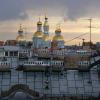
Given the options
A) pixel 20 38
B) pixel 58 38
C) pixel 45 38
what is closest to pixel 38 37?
pixel 45 38

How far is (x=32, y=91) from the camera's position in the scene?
18.9m

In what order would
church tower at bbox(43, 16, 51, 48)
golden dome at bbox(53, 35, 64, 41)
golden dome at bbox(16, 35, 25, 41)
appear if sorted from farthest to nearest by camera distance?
golden dome at bbox(16, 35, 25, 41)
golden dome at bbox(53, 35, 64, 41)
church tower at bbox(43, 16, 51, 48)

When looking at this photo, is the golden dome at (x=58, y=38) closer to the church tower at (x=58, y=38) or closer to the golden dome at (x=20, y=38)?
the church tower at (x=58, y=38)

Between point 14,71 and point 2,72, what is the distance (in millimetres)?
1000

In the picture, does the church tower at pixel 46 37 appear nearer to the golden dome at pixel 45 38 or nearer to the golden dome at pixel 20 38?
the golden dome at pixel 45 38

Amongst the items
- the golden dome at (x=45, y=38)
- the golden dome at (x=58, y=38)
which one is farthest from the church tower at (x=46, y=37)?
the golden dome at (x=58, y=38)

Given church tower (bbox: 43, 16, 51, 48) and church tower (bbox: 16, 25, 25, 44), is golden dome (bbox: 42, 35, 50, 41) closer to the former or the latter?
church tower (bbox: 43, 16, 51, 48)

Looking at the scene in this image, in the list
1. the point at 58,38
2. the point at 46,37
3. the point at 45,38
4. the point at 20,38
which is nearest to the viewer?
the point at 58,38

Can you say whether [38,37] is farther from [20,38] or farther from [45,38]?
[20,38]

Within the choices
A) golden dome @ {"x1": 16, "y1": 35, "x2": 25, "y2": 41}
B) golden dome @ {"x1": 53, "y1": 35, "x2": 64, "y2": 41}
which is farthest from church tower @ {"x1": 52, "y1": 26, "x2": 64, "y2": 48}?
golden dome @ {"x1": 16, "y1": 35, "x2": 25, "y2": 41}

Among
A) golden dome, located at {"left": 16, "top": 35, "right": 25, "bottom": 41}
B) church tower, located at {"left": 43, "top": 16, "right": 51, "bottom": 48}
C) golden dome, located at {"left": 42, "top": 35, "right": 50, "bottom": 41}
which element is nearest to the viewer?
church tower, located at {"left": 43, "top": 16, "right": 51, "bottom": 48}

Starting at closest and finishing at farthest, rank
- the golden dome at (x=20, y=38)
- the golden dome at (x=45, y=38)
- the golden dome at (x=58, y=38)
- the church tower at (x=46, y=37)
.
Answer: the church tower at (x=46, y=37) → the golden dome at (x=58, y=38) → the golden dome at (x=45, y=38) → the golden dome at (x=20, y=38)

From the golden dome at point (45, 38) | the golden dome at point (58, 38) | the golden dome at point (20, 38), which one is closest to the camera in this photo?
the golden dome at point (58, 38)

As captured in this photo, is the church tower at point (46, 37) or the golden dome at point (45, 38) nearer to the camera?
the church tower at point (46, 37)
